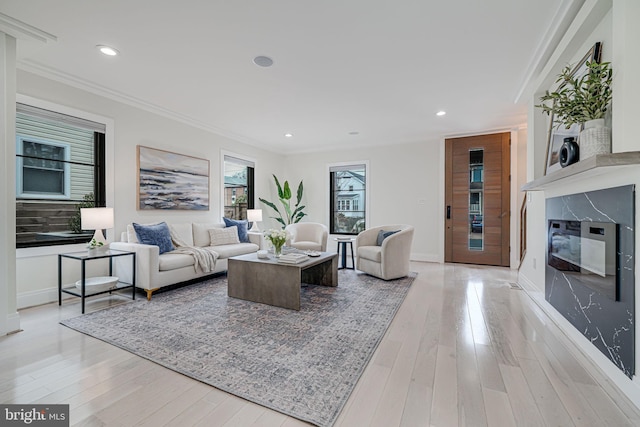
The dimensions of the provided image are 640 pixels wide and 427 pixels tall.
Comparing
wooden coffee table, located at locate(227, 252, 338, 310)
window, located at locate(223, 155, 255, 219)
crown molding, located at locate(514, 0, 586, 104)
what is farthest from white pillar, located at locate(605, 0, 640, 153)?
window, located at locate(223, 155, 255, 219)

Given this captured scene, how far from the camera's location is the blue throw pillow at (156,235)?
359 cm

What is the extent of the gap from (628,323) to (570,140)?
1311 millimetres

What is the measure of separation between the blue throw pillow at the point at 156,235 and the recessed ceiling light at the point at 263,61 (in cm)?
248

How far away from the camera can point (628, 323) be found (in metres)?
1.59

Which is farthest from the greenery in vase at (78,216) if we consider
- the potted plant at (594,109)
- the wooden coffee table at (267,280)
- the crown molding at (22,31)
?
A: the potted plant at (594,109)

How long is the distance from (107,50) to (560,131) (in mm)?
4423

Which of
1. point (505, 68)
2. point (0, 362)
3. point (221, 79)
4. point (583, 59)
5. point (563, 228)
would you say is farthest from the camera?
point (221, 79)

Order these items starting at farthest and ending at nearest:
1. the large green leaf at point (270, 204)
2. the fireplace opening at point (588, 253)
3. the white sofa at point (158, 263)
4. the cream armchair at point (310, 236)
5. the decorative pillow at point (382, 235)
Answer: the large green leaf at point (270, 204)
the cream armchair at point (310, 236)
the decorative pillow at point (382, 235)
the white sofa at point (158, 263)
the fireplace opening at point (588, 253)

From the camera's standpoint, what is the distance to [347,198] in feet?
21.9

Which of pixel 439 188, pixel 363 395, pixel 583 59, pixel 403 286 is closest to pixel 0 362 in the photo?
pixel 363 395

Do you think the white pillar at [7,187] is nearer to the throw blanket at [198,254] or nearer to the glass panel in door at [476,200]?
the throw blanket at [198,254]

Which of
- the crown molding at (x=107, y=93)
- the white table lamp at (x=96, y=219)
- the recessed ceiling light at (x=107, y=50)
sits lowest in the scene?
the white table lamp at (x=96, y=219)

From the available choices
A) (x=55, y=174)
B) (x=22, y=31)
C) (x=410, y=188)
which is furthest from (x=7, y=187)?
(x=410, y=188)

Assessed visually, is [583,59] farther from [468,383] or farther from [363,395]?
[363,395]
